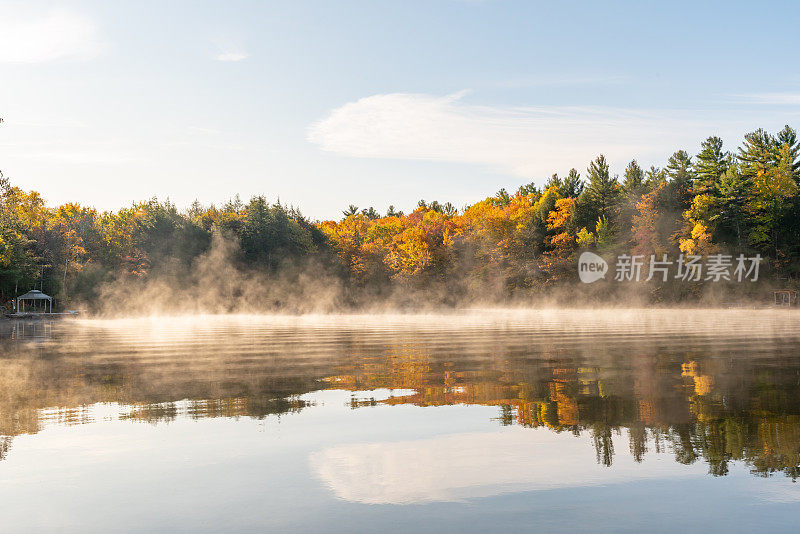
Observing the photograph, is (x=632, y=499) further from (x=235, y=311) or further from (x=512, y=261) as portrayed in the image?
(x=512, y=261)

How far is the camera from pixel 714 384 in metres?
12.8

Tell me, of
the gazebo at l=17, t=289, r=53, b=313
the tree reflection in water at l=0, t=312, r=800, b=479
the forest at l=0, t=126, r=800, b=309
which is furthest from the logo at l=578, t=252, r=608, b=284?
the tree reflection in water at l=0, t=312, r=800, b=479

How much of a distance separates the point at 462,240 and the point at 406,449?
309 ft

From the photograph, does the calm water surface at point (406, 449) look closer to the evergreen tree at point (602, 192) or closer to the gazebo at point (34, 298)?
the gazebo at point (34, 298)

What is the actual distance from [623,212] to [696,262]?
510 inches

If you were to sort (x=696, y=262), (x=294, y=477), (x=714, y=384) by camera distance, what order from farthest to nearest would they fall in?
(x=696, y=262)
(x=714, y=384)
(x=294, y=477)

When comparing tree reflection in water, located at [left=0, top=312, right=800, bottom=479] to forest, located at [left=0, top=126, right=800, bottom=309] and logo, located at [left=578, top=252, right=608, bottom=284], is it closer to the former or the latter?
forest, located at [left=0, top=126, right=800, bottom=309]

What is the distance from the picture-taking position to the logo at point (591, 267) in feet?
284

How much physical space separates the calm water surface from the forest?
2469 inches

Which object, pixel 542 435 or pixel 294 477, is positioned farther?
pixel 542 435

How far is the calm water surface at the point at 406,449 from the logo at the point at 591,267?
7229cm

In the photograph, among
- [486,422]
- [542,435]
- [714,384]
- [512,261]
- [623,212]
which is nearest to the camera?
[542,435]

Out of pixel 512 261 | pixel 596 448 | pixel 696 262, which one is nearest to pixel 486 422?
pixel 596 448

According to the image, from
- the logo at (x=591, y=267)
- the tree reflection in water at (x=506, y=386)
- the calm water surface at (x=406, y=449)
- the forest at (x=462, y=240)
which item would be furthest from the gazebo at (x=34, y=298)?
the logo at (x=591, y=267)
